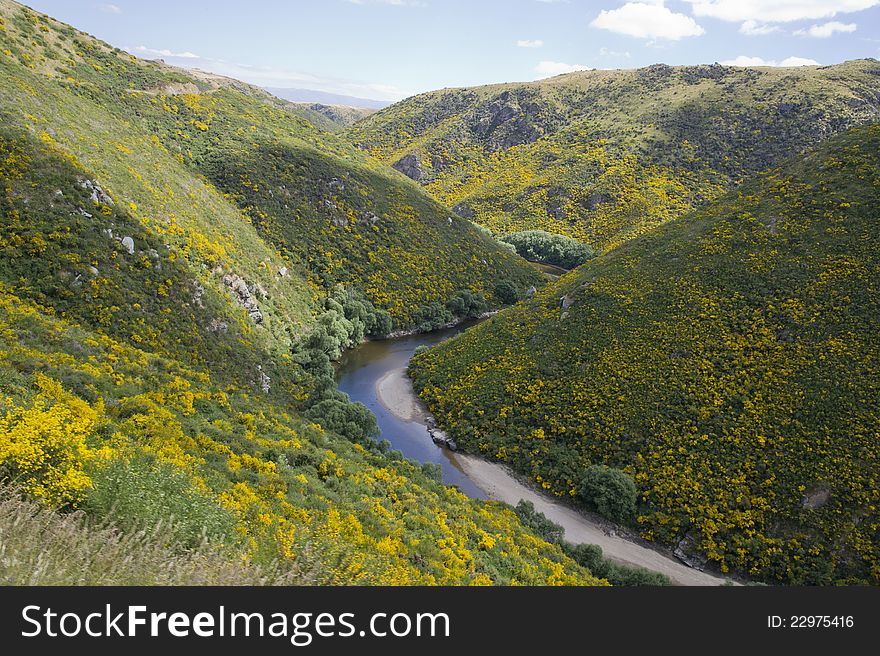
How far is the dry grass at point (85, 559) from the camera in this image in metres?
7.31

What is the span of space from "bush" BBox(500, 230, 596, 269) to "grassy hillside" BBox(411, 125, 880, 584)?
182ft

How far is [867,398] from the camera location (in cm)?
3884

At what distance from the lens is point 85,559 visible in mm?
8148

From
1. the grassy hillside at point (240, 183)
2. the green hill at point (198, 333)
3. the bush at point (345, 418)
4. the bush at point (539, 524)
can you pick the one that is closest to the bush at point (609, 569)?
the bush at point (539, 524)

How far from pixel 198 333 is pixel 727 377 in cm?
5155

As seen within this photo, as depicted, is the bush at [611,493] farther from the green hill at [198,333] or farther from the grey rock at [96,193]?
the grey rock at [96,193]

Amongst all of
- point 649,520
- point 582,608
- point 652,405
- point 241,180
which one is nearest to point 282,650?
point 582,608

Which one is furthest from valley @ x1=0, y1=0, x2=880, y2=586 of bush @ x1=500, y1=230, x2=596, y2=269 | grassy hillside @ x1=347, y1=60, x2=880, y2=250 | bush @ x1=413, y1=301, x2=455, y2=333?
grassy hillside @ x1=347, y1=60, x2=880, y2=250

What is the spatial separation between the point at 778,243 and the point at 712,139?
419 feet

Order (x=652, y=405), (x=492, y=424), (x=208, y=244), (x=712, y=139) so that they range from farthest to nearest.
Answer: (x=712, y=139), (x=208, y=244), (x=492, y=424), (x=652, y=405)

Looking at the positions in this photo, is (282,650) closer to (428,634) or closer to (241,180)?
(428,634)

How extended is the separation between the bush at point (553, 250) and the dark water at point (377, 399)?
149 feet

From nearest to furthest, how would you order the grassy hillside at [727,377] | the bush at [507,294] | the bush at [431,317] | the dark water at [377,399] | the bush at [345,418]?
the grassy hillside at [727,377] → the bush at [345,418] → the dark water at [377,399] → the bush at [431,317] → the bush at [507,294]

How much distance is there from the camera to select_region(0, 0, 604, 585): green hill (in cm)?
1212
